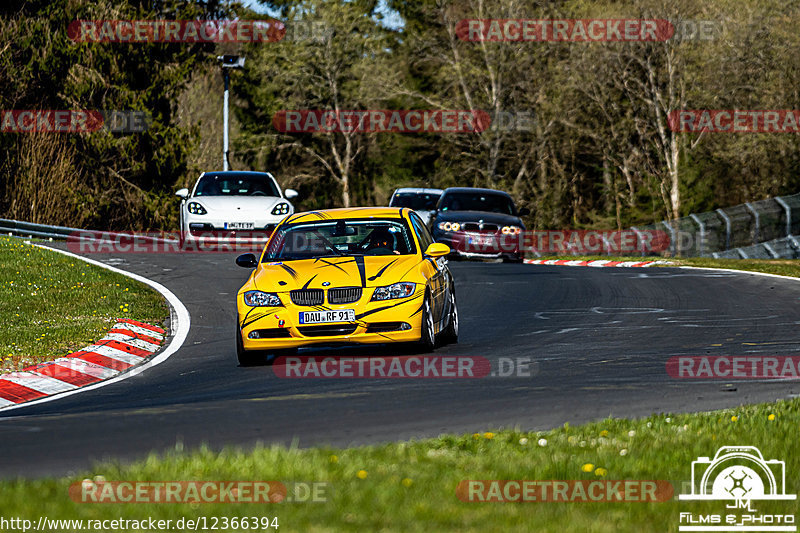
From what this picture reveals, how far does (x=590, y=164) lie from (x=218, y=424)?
54.0 m

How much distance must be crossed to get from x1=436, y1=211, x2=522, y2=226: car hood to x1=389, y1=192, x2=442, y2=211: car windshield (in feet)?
14.8

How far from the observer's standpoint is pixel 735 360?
11680 millimetres

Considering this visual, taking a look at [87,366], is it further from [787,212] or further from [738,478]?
[787,212]

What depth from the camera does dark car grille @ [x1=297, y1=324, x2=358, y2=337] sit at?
1182 centimetres

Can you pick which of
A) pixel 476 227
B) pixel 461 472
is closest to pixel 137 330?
pixel 461 472

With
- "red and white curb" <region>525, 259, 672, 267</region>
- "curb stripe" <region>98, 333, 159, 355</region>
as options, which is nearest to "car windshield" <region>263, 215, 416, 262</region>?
"curb stripe" <region>98, 333, 159, 355</region>

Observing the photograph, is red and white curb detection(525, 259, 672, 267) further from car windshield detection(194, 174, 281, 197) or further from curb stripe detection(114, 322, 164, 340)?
curb stripe detection(114, 322, 164, 340)

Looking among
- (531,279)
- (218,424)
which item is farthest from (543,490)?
(531,279)

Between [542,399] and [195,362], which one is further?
[195,362]

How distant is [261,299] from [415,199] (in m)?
21.0

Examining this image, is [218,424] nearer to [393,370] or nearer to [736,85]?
[393,370]

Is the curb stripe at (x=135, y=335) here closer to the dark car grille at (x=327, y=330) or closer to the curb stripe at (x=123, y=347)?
the curb stripe at (x=123, y=347)

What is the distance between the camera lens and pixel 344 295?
11898mm

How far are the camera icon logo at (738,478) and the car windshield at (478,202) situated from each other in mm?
21939
